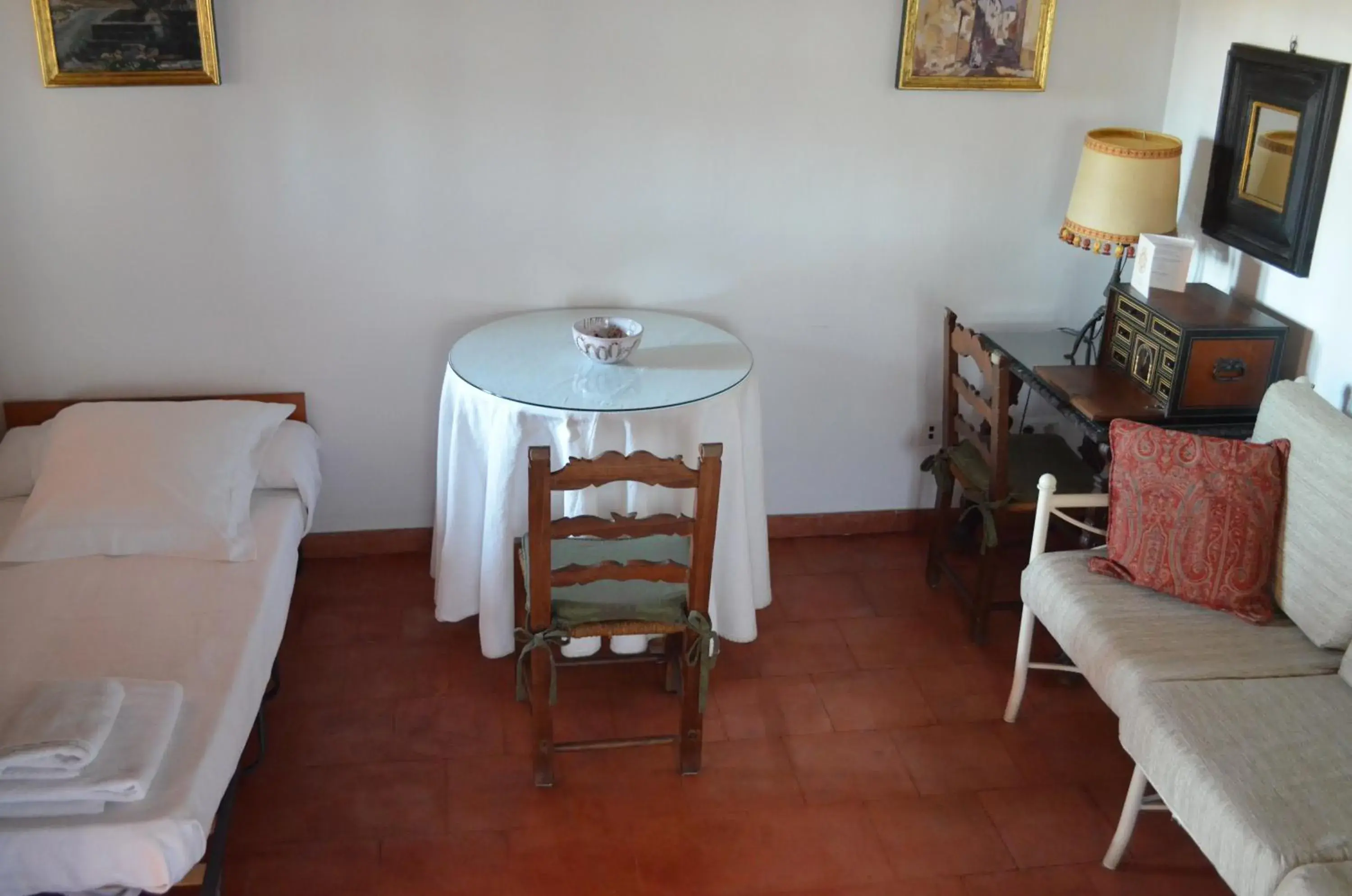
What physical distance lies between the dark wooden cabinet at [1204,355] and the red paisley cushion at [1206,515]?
0.88 ft

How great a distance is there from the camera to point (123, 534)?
2.77 metres

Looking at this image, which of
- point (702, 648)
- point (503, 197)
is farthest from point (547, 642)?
point (503, 197)

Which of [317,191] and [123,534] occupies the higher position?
[317,191]

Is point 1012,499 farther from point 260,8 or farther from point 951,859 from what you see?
point 260,8

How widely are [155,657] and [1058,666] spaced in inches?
81.2

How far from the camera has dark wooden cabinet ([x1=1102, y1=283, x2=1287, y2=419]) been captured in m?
2.83

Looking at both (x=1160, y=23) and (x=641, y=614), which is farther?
(x=1160, y=23)

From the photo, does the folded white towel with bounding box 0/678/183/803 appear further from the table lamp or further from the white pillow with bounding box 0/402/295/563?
the table lamp

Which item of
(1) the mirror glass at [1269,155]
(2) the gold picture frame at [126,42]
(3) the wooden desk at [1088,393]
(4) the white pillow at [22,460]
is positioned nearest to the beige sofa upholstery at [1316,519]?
(3) the wooden desk at [1088,393]

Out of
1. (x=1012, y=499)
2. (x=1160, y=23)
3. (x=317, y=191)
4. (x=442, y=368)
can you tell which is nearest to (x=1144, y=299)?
(x=1012, y=499)

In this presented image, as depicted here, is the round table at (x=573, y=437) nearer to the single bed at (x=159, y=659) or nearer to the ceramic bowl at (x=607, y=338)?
the ceramic bowl at (x=607, y=338)

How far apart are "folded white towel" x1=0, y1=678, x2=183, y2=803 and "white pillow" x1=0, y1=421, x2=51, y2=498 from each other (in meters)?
0.99

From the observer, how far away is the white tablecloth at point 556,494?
2.81 m

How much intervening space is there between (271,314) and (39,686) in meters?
1.37
